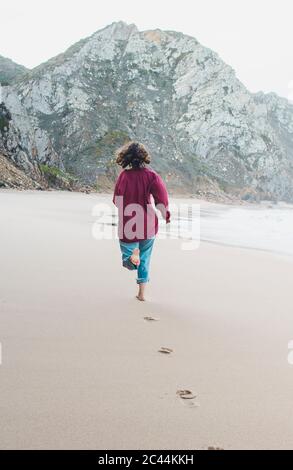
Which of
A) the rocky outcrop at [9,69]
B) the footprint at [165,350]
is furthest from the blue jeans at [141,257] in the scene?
the rocky outcrop at [9,69]

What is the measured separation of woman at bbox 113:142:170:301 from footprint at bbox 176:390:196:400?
256 centimetres

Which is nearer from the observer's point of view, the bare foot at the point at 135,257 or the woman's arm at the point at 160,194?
the bare foot at the point at 135,257

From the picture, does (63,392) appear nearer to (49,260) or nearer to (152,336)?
(152,336)

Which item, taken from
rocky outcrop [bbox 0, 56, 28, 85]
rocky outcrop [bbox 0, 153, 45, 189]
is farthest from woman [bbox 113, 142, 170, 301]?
rocky outcrop [bbox 0, 56, 28, 85]

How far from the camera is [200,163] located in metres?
87.7

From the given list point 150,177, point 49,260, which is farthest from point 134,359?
point 49,260

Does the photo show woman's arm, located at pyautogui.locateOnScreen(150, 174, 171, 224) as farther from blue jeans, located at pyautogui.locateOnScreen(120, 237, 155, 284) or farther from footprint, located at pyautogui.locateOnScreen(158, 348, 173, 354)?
footprint, located at pyautogui.locateOnScreen(158, 348, 173, 354)

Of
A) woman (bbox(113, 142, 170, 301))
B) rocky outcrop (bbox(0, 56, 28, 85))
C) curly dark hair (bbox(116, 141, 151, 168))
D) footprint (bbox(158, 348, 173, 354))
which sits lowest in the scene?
footprint (bbox(158, 348, 173, 354))

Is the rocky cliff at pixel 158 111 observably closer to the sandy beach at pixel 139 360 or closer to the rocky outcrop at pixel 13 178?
the rocky outcrop at pixel 13 178

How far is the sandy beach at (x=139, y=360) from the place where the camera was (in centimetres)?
221

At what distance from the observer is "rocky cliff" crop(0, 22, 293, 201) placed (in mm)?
75938

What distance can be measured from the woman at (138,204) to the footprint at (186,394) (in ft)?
8.40

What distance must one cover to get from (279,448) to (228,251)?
765cm

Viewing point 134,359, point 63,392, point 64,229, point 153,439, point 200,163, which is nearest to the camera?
point 153,439
